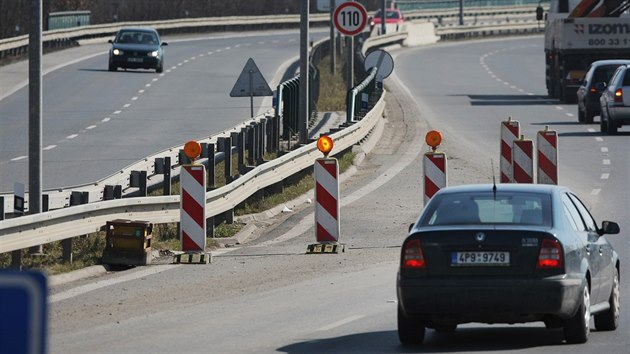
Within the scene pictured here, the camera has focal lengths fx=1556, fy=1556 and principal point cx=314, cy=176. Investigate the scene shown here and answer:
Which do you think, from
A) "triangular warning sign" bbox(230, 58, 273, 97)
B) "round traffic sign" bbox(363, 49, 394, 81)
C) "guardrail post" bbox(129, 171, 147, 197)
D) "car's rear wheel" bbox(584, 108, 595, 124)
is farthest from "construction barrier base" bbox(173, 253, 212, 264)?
"car's rear wheel" bbox(584, 108, 595, 124)

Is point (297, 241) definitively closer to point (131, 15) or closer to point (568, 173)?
point (568, 173)

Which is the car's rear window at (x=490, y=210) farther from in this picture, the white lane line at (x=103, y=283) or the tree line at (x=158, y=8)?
the tree line at (x=158, y=8)

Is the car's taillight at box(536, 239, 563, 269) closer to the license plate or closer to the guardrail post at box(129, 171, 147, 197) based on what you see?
the license plate

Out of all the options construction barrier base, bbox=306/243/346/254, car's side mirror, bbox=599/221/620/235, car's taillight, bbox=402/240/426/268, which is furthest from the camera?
construction barrier base, bbox=306/243/346/254


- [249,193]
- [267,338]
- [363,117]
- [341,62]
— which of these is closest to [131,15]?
[341,62]

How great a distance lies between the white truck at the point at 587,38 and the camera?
46469 millimetres

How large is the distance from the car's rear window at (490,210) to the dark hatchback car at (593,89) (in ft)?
91.9

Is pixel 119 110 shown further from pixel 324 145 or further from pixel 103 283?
pixel 103 283

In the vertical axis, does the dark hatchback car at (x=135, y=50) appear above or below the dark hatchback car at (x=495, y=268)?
below

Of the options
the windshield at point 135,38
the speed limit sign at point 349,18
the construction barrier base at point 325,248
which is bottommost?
the construction barrier base at point 325,248

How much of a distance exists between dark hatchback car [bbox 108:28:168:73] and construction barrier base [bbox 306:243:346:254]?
3935 centimetres

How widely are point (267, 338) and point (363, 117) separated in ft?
70.6

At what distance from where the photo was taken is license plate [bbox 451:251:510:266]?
31.5 feet

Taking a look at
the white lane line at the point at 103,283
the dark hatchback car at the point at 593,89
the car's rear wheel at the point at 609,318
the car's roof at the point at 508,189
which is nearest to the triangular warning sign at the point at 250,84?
the dark hatchback car at the point at 593,89
